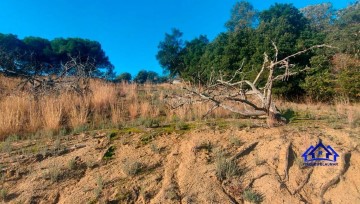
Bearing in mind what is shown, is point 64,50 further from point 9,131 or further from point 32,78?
point 9,131

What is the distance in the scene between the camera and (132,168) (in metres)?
4.11

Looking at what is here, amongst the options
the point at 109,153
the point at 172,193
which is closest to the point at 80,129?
the point at 109,153

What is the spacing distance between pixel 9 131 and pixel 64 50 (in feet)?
69.5

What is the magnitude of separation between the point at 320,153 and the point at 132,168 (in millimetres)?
3035

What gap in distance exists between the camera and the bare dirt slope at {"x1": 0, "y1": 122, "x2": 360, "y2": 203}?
12.1ft

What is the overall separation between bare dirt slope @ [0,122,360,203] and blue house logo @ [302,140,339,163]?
0.31 ft

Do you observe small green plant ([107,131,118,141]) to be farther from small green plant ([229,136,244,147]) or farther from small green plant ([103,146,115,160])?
small green plant ([229,136,244,147])

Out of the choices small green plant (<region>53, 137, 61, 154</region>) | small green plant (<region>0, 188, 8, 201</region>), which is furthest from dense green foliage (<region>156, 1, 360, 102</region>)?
small green plant (<region>0, 188, 8, 201</region>)

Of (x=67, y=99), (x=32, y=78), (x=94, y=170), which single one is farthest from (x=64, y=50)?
(x=94, y=170)

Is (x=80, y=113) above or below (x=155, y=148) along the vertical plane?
above

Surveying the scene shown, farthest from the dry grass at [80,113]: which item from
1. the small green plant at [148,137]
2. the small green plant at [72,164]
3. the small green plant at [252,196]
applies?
the small green plant at [252,196]

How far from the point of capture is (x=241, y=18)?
2917cm

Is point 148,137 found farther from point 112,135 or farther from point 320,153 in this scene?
point 320,153

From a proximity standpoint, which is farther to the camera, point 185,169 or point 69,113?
point 69,113
